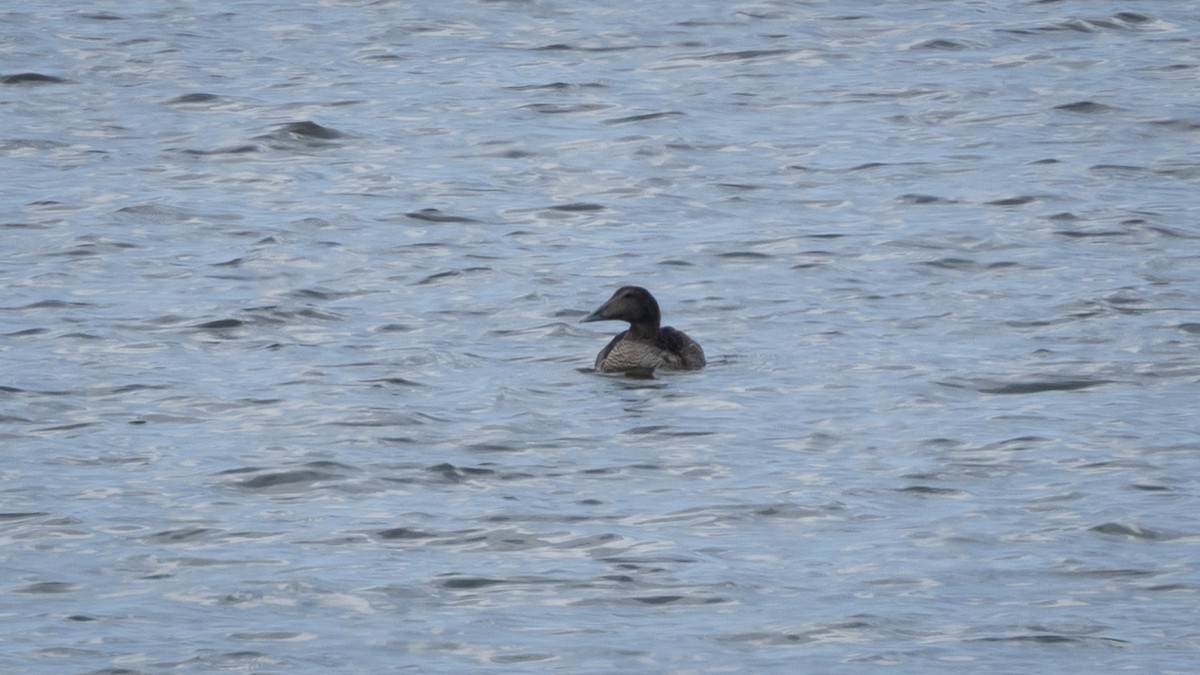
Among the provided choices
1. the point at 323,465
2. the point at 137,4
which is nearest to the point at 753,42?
the point at 137,4

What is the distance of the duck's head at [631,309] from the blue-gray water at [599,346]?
0.34 m

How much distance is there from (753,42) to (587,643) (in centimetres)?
1874

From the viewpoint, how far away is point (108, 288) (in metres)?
17.0

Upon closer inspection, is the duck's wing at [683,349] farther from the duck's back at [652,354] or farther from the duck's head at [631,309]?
the duck's head at [631,309]

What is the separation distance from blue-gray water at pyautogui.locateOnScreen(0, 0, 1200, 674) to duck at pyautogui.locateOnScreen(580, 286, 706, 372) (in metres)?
0.13

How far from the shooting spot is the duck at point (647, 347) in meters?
14.6

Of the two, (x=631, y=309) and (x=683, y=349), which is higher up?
(x=631, y=309)

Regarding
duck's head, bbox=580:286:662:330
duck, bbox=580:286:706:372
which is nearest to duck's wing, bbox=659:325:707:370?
duck, bbox=580:286:706:372

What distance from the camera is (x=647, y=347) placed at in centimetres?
1465

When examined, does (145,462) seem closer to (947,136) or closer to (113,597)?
(113,597)

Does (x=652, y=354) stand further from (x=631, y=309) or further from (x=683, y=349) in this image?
(x=631, y=309)

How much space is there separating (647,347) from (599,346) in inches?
42.2

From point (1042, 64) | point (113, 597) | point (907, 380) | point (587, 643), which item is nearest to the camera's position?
point (587, 643)

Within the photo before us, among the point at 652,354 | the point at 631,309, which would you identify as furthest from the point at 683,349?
the point at 631,309
